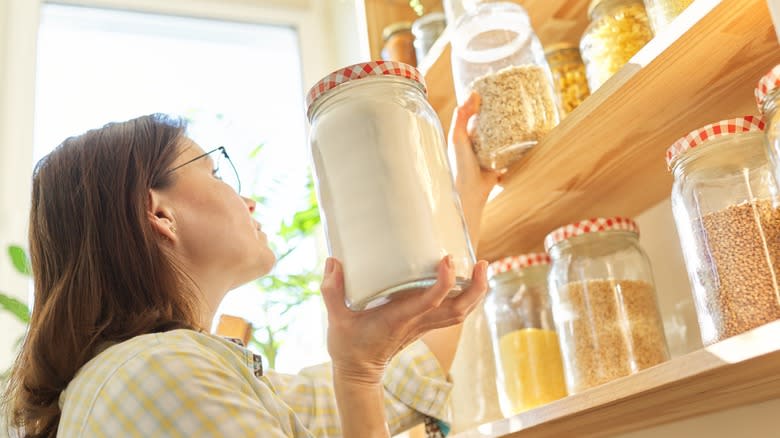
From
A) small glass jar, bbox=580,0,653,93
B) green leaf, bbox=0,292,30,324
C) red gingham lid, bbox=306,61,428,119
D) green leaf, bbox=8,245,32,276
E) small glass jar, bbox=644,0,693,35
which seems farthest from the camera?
green leaf, bbox=8,245,32,276

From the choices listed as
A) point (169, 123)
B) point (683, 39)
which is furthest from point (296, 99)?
point (683, 39)

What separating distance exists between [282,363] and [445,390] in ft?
3.14

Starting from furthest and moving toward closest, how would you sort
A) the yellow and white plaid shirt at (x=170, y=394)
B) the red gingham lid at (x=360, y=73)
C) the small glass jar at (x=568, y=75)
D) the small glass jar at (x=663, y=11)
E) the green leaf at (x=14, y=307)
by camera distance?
the green leaf at (x=14, y=307), the small glass jar at (x=568, y=75), the small glass jar at (x=663, y=11), the red gingham lid at (x=360, y=73), the yellow and white plaid shirt at (x=170, y=394)

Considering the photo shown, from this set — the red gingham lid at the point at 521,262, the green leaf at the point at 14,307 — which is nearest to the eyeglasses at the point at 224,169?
the red gingham lid at the point at 521,262

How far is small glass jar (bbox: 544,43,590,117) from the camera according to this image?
46.4 inches

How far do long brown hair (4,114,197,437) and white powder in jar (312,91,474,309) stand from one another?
24cm

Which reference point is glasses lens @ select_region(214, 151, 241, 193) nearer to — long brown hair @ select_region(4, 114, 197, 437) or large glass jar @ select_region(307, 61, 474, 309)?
long brown hair @ select_region(4, 114, 197, 437)

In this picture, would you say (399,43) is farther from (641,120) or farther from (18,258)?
(18,258)

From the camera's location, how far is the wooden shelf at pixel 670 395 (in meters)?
0.68

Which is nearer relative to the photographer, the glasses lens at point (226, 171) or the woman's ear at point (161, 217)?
the woman's ear at point (161, 217)

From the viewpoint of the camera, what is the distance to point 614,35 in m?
1.03

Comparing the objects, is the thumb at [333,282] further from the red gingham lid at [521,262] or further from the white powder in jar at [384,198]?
the red gingham lid at [521,262]

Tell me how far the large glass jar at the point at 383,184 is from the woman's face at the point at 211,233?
230mm

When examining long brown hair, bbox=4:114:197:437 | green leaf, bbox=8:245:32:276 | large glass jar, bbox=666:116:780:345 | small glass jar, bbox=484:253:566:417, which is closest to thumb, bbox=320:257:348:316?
long brown hair, bbox=4:114:197:437
